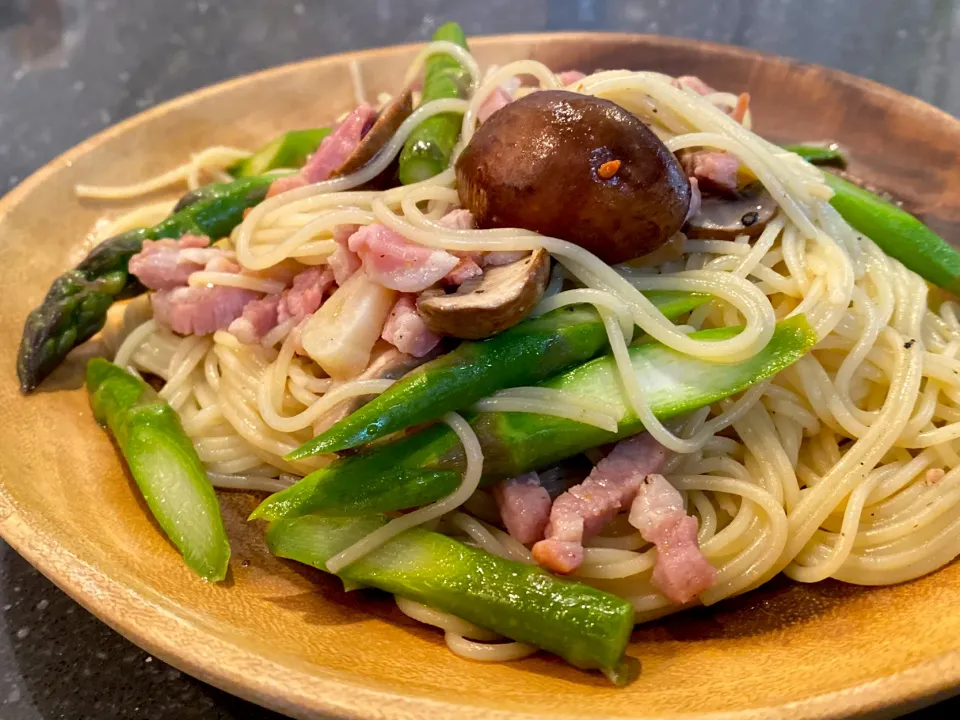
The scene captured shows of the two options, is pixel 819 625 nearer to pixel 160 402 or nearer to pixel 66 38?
pixel 160 402

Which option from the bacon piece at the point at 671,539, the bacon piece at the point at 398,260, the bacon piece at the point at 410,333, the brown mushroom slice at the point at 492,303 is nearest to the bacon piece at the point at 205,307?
the bacon piece at the point at 398,260

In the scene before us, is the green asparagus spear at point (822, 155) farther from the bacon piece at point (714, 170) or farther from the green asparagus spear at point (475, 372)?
the green asparagus spear at point (475, 372)

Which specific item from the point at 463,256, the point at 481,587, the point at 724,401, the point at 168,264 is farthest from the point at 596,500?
the point at 168,264

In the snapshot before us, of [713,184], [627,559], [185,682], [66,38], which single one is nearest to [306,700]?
[185,682]

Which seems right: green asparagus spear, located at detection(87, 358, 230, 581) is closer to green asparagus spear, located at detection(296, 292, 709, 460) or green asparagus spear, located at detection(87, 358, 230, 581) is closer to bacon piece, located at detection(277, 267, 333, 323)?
green asparagus spear, located at detection(296, 292, 709, 460)

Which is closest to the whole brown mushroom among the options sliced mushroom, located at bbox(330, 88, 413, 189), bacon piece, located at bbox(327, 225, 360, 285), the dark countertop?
bacon piece, located at bbox(327, 225, 360, 285)
